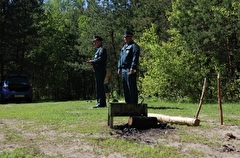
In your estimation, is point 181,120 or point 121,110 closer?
point 121,110

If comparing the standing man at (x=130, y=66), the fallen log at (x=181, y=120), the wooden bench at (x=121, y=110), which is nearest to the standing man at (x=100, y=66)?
the standing man at (x=130, y=66)

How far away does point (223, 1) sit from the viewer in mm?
17234

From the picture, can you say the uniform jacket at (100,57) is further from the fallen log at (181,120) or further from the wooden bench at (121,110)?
the wooden bench at (121,110)

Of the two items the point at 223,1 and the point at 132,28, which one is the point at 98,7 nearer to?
the point at 132,28

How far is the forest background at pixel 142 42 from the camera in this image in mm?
18188

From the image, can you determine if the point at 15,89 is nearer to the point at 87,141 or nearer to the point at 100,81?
the point at 100,81

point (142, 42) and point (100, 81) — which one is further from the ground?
point (142, 42)

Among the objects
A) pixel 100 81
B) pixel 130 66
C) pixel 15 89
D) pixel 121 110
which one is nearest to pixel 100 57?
pixel 100 81

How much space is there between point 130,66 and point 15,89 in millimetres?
12729

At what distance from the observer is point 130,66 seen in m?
8.44

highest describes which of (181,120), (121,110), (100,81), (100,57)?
(100,57)

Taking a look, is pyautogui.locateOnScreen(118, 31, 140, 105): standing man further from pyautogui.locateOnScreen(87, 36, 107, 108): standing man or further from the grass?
pyautogui.locateOnScreen(87, 36, 107, 108): standing man

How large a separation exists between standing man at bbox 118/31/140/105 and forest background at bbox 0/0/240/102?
9.96m

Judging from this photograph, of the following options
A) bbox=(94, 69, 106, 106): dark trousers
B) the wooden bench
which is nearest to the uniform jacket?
bbox=(94, 69, 106, 106): dark trousers
